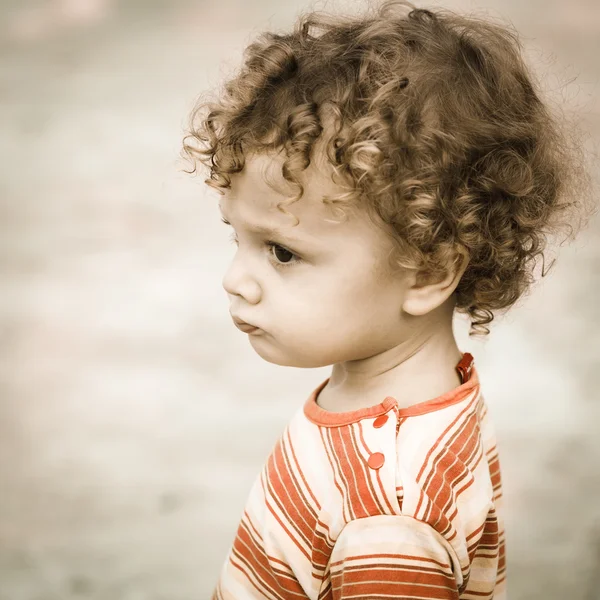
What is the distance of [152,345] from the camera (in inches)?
82.5

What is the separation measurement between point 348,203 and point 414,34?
0.63ft

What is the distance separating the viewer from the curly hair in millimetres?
864

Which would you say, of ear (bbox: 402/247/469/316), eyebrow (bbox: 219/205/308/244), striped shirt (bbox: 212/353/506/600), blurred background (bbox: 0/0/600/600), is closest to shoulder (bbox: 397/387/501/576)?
striped shirt (bbox: 212/353/506/600)

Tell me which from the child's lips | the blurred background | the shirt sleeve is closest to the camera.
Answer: the shirt sleeve

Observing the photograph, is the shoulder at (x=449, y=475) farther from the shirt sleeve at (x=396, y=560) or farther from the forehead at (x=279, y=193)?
the forehead at (x=279, y=193)

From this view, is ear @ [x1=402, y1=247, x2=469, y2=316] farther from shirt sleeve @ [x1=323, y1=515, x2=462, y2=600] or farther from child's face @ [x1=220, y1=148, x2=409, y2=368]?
shirt sleeve @ [x1=323, y1=515, x2=462, y2=600]

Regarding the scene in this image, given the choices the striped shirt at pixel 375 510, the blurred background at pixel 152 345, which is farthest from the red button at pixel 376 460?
the blurred background at pixel 152 345

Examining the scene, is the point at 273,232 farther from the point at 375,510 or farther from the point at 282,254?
the point at 375,510

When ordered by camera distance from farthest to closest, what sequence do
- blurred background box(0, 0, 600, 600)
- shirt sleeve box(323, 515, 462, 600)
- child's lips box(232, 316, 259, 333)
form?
blurred background box(0, 0, 600, 600) < child's lips box(232, 316, 259, 333) < shirt sleeve box(323, 515, 462, 600)

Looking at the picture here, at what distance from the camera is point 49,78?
9.12ft

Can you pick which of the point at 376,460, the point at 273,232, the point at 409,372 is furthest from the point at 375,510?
the point at 273,232

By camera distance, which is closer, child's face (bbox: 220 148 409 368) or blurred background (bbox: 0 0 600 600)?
child's face (bbox: 220 148 409 368)

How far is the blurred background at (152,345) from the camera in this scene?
5.11 feet

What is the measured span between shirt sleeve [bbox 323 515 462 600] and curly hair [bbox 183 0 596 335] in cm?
25
